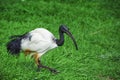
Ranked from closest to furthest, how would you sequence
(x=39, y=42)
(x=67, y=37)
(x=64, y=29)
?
(x=39, y=42)
(x=64, y=29)
(x=67, y=37)

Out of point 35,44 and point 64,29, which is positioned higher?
point 64,29

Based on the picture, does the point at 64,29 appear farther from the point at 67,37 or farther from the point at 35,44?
the point at 67,37

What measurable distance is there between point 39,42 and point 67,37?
3.85 meters

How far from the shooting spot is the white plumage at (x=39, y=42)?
864cm

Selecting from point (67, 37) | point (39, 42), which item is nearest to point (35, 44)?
point (39, 42)

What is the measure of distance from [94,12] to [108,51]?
384cm

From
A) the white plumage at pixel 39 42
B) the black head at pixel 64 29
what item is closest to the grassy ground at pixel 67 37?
the white plumage at pixel 39 42

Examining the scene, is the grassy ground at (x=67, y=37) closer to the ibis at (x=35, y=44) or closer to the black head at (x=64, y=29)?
the ibis at (x=35, y=44)

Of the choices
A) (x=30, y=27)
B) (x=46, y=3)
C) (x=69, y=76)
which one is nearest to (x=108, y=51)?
(x=30, y=27)

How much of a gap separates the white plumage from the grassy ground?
0.97 feet

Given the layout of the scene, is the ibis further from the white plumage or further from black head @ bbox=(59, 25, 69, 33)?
black head @ bbox=(59, 25, 69, 33)

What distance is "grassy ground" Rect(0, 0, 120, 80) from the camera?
342 inches

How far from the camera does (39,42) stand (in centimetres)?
865

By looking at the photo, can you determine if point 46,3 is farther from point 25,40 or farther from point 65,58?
point 25,40
